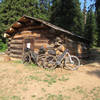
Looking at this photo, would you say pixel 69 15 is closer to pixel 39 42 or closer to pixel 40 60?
pixel 39 42

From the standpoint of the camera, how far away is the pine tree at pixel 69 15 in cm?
1750

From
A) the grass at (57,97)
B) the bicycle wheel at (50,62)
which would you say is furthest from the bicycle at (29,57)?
the grass at (57,97)

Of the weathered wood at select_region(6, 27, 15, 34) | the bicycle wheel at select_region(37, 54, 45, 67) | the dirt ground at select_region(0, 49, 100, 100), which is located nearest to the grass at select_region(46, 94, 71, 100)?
the dirt ground at select_region(0, 49, 100, 100)

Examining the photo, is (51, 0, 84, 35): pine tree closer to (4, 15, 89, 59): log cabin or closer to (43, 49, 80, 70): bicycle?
(4, 15, 89, 59): log cabin

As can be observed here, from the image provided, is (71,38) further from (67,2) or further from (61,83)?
(67,2)

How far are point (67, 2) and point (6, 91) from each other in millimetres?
16488

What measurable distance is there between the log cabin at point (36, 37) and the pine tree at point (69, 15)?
25.2 ft

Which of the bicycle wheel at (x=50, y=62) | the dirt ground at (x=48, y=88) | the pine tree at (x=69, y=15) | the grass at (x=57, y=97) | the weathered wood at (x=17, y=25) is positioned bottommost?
the grass at (x=57, y=97)

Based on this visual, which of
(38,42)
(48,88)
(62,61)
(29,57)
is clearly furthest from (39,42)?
(48,88)

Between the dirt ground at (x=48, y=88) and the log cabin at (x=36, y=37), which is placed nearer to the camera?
the dirt ground at (x=48, y=88)

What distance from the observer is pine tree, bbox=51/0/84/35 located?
17.5 metres

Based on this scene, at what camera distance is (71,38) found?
29.4 ft

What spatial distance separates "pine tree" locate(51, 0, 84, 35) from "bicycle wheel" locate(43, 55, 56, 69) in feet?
33.7

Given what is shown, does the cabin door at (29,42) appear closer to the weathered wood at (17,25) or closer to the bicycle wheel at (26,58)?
the bicycle wheel at (26,58)
